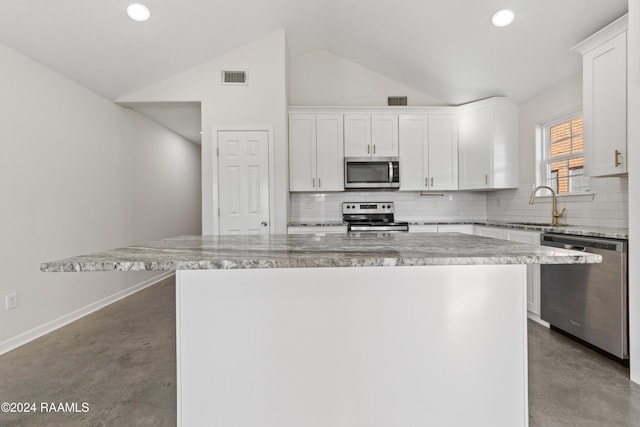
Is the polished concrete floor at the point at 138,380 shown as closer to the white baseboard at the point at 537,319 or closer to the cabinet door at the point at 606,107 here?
the white baseboard at the point at 537,319

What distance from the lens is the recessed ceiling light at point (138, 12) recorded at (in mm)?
2705

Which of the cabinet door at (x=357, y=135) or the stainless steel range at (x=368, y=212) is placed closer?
the cabinet door at (x=357, y=135)

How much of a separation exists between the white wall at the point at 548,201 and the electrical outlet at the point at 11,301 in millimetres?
5069

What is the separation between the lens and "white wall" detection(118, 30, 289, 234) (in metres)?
3.77

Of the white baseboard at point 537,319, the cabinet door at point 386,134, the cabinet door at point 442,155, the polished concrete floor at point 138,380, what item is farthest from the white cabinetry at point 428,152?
the polished concrete floor at point 138,380

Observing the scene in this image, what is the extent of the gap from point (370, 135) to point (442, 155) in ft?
3.38

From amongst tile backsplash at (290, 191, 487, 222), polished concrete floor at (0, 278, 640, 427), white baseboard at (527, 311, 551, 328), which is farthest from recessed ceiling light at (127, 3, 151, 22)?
white baseboard at (527, 311, 551, 328)

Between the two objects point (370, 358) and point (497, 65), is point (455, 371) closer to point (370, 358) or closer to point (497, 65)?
point (370, 358)

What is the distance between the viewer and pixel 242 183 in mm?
3809

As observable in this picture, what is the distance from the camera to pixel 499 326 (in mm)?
1366

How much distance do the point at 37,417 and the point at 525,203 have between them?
4777 mm

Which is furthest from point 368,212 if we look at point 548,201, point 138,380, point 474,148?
point 138,380

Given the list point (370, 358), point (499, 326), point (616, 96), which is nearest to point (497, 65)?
point (616, 96)

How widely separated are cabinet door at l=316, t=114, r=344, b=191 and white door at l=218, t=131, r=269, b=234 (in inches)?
31.0
